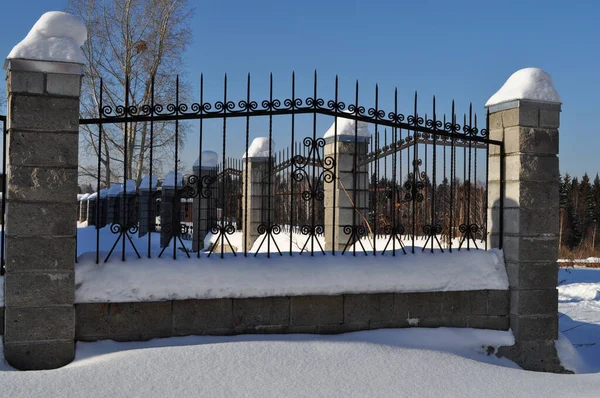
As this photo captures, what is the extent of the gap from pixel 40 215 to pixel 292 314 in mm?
2343

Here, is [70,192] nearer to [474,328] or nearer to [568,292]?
[474,328]

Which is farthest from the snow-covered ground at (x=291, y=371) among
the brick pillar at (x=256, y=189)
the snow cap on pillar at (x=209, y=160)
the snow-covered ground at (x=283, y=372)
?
the snow cap on pillar at (x=209, y=160)

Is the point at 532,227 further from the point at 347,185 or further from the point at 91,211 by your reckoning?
the point at 91,211

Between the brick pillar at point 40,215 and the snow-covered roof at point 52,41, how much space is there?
63 millimetres

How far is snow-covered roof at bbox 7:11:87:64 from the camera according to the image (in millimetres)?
4430

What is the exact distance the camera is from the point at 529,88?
5824 mm

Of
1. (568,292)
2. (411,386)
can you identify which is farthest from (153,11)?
(411,386)

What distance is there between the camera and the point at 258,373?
4098 mm

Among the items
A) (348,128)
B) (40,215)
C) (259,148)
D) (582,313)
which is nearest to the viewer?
(40,215)

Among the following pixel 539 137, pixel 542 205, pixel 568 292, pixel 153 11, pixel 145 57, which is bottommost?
pixel 568 292

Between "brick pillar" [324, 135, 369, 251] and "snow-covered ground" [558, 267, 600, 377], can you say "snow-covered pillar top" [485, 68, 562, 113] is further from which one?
"brick pillar" [324, 135, 369, 251]

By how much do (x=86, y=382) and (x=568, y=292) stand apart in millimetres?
11496

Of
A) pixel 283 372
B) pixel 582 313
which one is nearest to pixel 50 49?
pixel 283 372

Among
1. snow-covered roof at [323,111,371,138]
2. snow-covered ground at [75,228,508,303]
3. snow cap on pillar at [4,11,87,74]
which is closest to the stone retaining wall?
snow-covered ground at [75,228,508,303]
